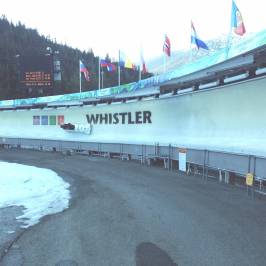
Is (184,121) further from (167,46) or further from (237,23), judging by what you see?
(237,23)

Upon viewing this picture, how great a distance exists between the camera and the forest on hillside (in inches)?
2834

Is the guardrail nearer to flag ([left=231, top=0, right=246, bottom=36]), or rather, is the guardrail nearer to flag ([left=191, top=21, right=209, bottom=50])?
flag ([left=231, top=0, right=246, bottom=36])

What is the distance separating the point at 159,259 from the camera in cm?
530

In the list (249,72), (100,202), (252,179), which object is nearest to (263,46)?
(252,179)

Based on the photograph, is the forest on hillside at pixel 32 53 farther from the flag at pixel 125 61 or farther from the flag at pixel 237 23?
the flag at pixel 237 23

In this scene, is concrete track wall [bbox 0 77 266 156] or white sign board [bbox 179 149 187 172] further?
white sign board [bbox 179 149 187 172]

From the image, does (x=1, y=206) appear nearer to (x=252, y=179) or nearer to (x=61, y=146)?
(x=252, y=179)

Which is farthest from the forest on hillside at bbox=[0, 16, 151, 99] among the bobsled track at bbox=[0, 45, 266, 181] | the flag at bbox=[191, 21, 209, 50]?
the flag at bbox=[191, 21, 209, 50]

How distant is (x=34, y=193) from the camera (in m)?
10.1

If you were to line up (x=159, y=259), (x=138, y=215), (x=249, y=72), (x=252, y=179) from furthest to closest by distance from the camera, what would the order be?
(x=249, y=72) < (x=252, y=179) < (x=138, y=215) < (x=159, y=259)

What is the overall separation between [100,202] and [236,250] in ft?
13.8

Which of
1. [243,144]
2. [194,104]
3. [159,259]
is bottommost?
[159,259]

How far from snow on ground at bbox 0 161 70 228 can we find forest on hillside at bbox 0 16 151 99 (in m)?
45.0

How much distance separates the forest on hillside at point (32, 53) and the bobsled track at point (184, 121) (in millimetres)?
30462
